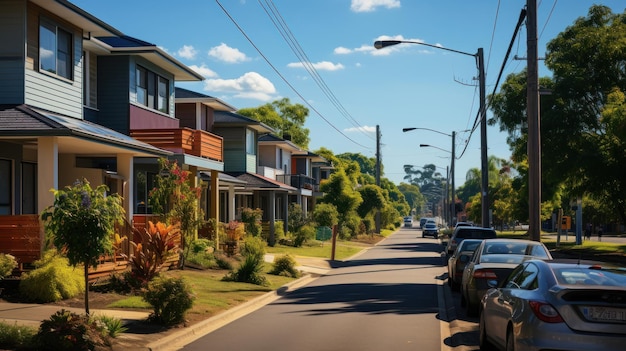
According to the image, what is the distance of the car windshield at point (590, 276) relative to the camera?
9.25 m

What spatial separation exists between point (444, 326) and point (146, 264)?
7.16 m

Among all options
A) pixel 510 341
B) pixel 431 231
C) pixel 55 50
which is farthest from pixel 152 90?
pixel 431 231

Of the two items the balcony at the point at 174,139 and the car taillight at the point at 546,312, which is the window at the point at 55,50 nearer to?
the balcony at the point at 174,139

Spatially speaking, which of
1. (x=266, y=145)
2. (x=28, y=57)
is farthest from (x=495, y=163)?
(x=28, y=57)

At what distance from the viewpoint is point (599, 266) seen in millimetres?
10117

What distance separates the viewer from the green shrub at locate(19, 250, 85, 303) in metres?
15.9

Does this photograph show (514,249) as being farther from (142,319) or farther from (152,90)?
(152,90)

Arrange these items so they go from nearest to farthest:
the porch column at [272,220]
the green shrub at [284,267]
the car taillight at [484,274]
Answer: the car taillight at [484,274]
the green shrub at [284,267]
the porch column at [272,220]

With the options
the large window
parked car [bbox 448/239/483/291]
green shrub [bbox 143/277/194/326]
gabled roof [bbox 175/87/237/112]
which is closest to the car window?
green shrub [bbox 143/277/194/326]

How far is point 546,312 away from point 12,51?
15.1m

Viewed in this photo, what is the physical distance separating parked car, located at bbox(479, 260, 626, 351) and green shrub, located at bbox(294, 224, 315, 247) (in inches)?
1474

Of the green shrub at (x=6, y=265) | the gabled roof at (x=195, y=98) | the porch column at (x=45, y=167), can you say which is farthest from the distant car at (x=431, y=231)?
the green shrub at (x=6, y=265)

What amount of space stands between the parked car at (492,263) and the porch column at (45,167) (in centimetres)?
935

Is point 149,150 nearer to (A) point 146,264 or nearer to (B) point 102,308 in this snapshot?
(A) point 146,264
